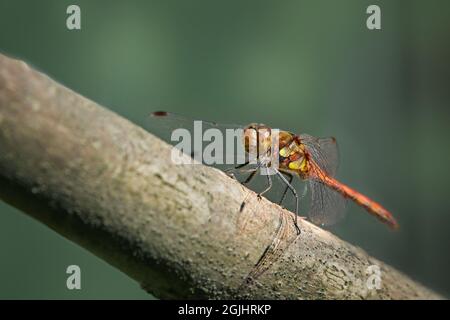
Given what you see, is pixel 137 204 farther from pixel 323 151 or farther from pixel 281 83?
pixel 281 83

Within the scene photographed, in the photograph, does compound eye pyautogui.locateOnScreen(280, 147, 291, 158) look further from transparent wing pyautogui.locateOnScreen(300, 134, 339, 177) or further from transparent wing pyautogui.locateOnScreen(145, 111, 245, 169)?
transparent wing pyautogui.locateOnScreen(145, 111, 245, 169)

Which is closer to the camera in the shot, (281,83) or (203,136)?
(203,136)

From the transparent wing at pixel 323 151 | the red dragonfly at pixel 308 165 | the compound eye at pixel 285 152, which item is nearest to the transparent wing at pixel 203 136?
the red dragonfly at pixel 308 165

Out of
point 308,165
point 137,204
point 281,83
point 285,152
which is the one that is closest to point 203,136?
point 285,152

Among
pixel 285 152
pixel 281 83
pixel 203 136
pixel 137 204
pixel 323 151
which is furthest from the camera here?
pixel 281 83

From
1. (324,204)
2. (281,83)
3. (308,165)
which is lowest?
(324,204)

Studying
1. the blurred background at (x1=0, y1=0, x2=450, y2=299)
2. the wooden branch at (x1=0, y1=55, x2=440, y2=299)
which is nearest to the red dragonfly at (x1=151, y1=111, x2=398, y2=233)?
the wooden branch at (x1=0, y1=55, x2=440, y2=299)

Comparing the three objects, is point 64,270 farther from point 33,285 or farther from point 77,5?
point 77,5
